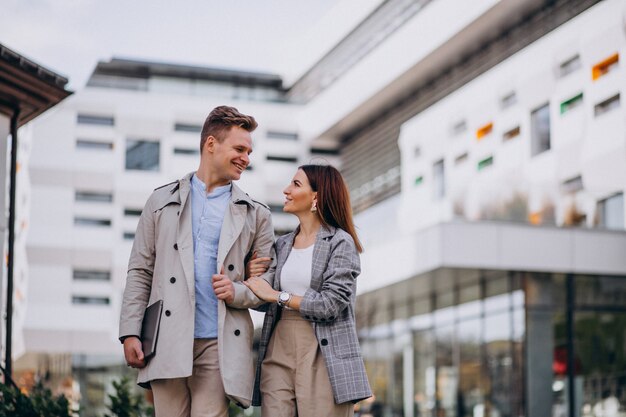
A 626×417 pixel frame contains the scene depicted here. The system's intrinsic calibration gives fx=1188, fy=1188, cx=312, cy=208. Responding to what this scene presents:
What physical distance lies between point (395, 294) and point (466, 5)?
13.0 metres

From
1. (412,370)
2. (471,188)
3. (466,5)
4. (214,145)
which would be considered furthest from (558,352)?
(214,145)

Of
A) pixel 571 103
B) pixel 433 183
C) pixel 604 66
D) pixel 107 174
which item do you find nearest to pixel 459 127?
pixel 433 183

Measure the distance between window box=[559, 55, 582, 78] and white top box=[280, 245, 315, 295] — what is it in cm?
2721

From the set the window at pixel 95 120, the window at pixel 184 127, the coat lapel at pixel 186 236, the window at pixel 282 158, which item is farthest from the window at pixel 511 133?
the coat lapel at pixel 186 236

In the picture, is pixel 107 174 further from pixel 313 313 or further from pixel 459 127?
pixel 313 313

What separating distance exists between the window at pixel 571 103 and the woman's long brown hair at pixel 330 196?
26.1m

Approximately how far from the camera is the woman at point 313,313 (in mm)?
5516

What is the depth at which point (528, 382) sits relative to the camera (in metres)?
24.6

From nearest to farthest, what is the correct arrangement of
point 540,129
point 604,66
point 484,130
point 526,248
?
point 526,248 < point 604,66 < point 540,129 < point 484,130

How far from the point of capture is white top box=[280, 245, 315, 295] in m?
5.70

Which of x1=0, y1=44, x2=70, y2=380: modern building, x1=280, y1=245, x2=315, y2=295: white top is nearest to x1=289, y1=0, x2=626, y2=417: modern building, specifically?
x1=0, y1=44, x2=70, y2=380: modern building

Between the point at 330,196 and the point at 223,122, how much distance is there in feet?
2.20

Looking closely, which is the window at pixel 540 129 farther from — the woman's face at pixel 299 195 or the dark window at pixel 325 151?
the woman's face at pixel 299 195

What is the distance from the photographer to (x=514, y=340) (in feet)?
83.6
